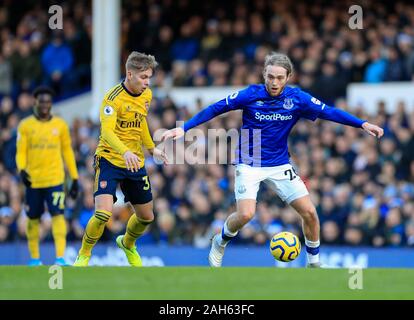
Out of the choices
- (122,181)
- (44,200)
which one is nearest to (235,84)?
(44,200)

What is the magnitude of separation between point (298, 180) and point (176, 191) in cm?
760

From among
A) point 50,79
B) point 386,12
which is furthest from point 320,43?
point 50,79

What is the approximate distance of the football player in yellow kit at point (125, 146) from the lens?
35.2 feet

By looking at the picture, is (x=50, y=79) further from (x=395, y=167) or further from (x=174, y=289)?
(x=174, y=289)

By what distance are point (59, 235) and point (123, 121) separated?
126 inches

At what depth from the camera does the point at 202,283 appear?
9.52m

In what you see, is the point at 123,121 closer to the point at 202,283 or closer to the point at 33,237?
the point at 202,283

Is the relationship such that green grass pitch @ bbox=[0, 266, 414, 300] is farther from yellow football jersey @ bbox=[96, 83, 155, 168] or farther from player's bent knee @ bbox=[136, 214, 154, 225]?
yellow football jersey @ bbox=[96, 83, 155, 168]

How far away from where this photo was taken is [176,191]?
18.5 metres

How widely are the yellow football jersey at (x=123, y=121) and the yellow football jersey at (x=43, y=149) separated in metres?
2.75

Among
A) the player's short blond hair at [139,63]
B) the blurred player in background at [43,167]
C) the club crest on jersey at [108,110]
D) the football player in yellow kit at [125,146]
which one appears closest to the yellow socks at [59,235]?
the blurred player in background at [43,167]

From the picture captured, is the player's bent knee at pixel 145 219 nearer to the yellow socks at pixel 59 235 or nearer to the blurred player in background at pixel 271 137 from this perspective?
the blurred player in background at pixel 271 137

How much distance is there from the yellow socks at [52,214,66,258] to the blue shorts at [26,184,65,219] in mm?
89

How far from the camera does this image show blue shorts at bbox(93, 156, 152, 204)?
10961 millimetres
